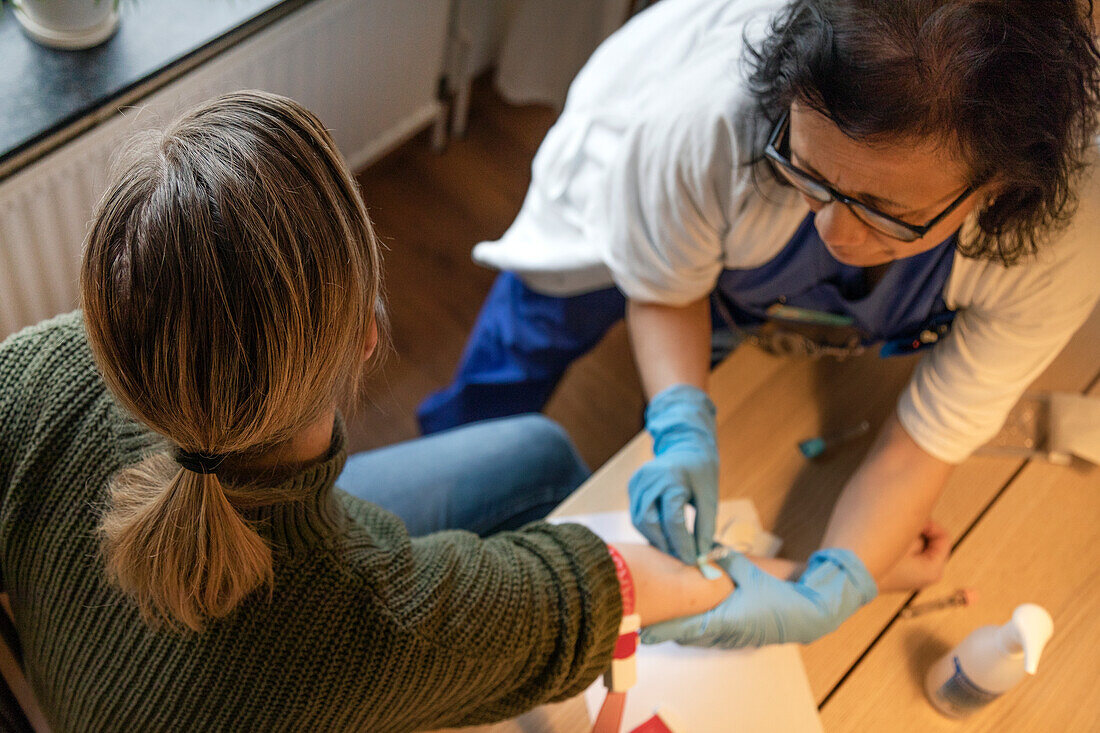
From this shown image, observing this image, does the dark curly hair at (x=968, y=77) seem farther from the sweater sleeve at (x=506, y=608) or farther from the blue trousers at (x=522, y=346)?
the blue trousers at (x=522, y=346)

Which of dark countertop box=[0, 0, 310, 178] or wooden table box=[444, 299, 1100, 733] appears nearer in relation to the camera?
wooden table box=[444, 299, 1100, 733]

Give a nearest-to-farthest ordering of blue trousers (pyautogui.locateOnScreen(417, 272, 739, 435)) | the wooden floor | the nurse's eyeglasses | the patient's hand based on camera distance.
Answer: the nurse's eyeglasses → the patient's hand → blue trousers (pyautogui.locateOnScreen(417, 272, 739, 435)) → the wooden floor

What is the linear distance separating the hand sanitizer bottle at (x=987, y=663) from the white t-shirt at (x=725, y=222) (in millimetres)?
219

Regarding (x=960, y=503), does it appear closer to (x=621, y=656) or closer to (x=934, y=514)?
(x=934, y=514)

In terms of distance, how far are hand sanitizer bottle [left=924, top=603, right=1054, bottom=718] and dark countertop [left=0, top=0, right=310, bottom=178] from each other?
1276 mm

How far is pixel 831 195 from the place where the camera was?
0.87 meters

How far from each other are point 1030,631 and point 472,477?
2.25 feet

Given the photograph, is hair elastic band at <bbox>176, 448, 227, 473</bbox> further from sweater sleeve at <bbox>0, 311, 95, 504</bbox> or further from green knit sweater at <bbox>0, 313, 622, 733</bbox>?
sweater sleeve at <bbox>0, 311, 95, 504</bbox>

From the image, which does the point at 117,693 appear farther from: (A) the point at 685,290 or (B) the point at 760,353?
(B) the point at 760,353

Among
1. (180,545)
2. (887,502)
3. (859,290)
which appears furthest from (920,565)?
(180,545)

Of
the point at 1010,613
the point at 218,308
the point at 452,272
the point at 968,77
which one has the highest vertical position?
the point at 968,77

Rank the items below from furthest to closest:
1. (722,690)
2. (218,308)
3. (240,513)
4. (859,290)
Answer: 1. (859,290)
2. (722,690)
3. (240,513)
4. (218,308)

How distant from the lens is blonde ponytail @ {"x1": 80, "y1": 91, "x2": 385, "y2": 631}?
556 mm

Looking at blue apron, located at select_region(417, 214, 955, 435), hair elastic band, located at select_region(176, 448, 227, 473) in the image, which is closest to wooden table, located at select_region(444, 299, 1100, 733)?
blue apron, located at select_region(417, 214, 955, 435)
